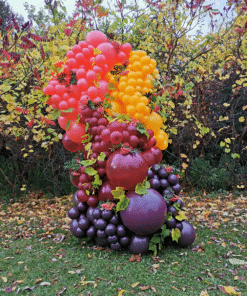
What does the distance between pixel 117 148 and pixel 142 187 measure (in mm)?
582

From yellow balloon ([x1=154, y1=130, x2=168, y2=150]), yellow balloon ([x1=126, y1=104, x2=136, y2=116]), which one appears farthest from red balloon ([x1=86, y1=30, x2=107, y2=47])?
yellow balloon ([x1=154, y1=130, x2=168, y2=150])

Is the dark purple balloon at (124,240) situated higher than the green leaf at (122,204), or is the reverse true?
the green leaf at (122,204)

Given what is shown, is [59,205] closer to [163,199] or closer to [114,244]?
[114,244]

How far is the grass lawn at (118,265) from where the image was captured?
2.57m

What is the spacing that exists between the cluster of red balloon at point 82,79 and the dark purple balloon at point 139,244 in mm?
1487

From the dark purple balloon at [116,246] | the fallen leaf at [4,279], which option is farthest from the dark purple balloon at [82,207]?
the fallen leaf at [4,279]

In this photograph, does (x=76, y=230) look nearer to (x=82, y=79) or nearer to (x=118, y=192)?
(x=118, y=192)

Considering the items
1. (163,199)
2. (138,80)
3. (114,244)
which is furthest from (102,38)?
(114,244)

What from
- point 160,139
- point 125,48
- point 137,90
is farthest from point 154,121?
point 125,48

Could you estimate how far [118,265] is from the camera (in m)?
3.00

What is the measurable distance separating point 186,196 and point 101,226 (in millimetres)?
3347

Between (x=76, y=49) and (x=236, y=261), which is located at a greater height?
(x=76, y=49)

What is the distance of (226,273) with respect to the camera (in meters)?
2.80

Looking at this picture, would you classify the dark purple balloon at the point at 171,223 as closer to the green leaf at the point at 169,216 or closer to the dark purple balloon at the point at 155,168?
the green leaf at the point at 169,216
